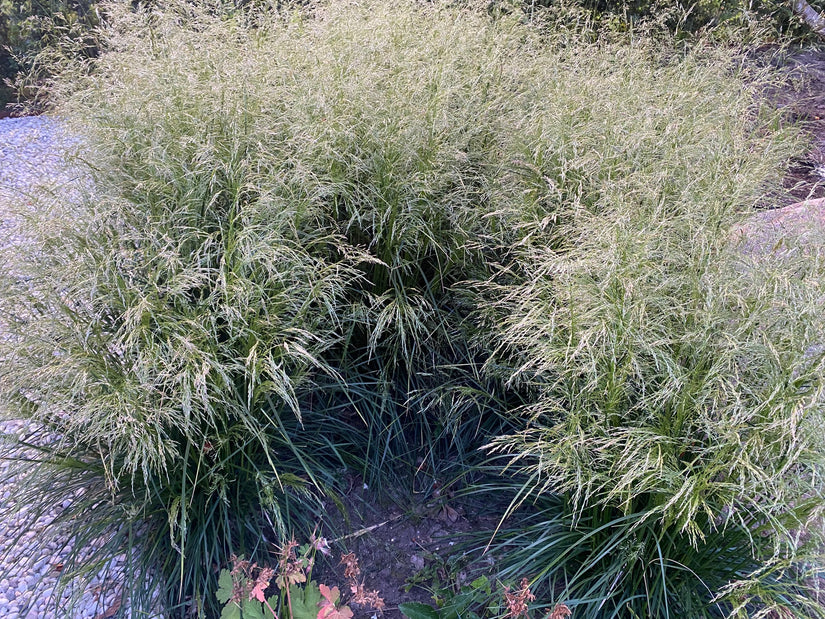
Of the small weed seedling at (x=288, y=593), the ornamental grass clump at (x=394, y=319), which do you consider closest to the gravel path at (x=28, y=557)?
the ornamental grass clump at (x=394, y=319)

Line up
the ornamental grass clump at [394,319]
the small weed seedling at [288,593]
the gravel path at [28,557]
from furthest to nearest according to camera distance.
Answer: the gravel path at [28,557], the ornamental grass clump at [394,319], the small weed seedling at [288,593]

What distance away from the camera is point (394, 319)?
8.23ft

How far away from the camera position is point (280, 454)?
7.37 ft

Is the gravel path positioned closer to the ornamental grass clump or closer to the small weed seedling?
the ornamental grass clump

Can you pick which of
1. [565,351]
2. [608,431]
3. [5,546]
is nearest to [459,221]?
[565,351]

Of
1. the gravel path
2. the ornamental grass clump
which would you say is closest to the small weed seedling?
the ornamental grass clump

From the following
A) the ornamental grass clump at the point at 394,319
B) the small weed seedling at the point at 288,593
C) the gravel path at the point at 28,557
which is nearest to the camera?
the small weed seedling at the point at 288,593

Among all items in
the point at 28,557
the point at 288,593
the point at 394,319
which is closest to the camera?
the point at 288,593

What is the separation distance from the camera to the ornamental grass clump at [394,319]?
1.73m

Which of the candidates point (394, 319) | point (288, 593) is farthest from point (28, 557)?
point (394, 319)

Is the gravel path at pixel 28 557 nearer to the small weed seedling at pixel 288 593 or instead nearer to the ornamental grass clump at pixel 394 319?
the ornamental grass clump at pixel 394 319

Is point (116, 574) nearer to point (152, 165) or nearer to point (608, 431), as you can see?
point (152, 165)

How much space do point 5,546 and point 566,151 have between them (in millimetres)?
2585

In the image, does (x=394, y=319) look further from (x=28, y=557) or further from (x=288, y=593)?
(x=28, y=557)
